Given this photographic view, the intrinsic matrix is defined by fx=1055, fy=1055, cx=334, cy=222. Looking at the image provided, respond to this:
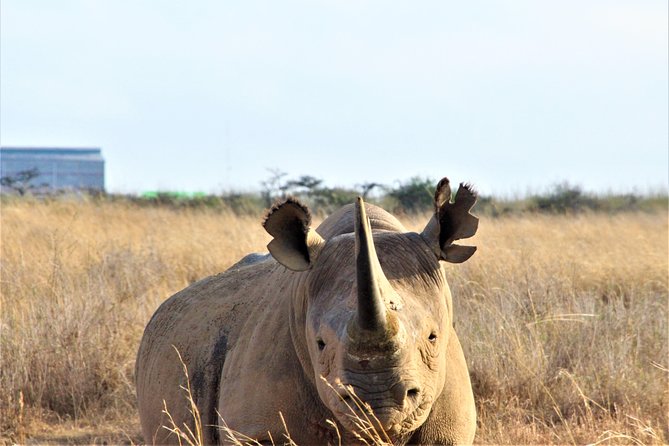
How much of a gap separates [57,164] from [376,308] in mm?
57674

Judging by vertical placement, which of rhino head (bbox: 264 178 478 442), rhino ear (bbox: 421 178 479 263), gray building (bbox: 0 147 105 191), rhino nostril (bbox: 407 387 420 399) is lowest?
rhino nostril (bbox: 407 387 420 399)

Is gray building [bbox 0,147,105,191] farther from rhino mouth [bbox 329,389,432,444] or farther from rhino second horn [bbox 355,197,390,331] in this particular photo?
rhino second horn [bbox 355,197,390,331]

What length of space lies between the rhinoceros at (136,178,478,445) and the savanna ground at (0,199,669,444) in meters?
1.33

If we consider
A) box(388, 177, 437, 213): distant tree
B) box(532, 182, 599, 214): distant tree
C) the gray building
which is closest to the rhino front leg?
box(388, 177, 437, 213): distant tree

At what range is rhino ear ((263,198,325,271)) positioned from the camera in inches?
149

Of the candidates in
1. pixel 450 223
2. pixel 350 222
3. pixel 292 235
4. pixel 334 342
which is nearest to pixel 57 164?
pixel 350 222

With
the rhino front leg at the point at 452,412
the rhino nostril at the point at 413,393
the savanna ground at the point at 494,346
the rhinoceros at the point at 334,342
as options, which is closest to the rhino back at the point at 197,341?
the rhinoceros at the point at 334,342

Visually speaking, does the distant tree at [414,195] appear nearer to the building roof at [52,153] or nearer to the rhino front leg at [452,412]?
the rhino front leg at [452,412]

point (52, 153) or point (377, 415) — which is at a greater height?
point (52, 153)

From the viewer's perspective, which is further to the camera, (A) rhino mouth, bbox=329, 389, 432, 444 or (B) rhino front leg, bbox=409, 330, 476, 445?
(B) rhino front leg, bbox=409, 330, 476, 445

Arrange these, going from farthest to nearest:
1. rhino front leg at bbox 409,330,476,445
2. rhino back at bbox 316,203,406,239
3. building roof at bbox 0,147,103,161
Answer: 1. building roof at bbox 0,147,103,161
2. rhino back at bbox 316,203,406,239
3. rhino front leg at bbox 409,330,476,445

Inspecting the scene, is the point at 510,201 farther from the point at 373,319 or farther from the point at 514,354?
the point at 373,319

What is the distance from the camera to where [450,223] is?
3.90 metres

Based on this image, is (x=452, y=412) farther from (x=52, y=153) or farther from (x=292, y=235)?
(x=52, y=153)
